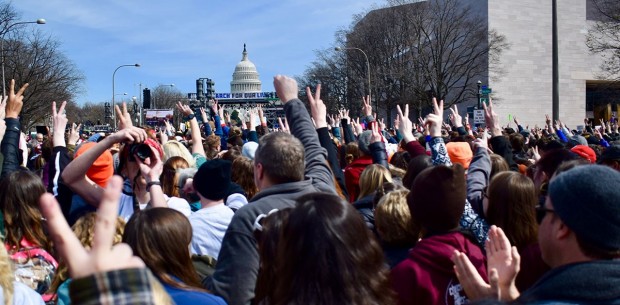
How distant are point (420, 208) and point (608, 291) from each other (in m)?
1.42

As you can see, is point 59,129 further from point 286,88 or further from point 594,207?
point 594,207

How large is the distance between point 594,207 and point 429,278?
1161 millimetres

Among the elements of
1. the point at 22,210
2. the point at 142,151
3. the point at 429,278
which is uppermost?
the point at 142,151

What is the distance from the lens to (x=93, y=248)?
4.81 ft

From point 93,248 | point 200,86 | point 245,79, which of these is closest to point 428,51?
point 200,86

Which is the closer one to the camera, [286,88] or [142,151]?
[142,151]

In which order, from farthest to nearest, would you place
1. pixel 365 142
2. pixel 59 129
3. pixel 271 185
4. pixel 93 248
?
pixel 365 142 → pixel 59 129 → pixel 271 185 → pixel 93 248

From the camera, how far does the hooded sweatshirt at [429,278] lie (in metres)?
3.08

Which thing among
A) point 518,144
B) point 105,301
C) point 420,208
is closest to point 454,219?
point 420,208

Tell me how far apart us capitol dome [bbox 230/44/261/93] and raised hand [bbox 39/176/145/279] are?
145 metres

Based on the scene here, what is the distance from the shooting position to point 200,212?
165 inches

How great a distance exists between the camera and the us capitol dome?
146875 mm

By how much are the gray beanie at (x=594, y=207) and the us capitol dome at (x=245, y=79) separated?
476 ft

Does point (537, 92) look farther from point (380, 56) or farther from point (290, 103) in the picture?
point (290, 103)
